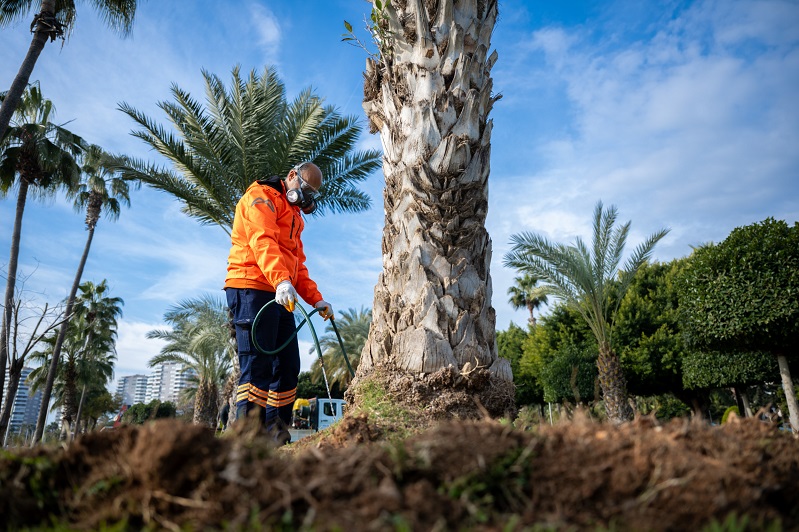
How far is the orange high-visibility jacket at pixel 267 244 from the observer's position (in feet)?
12.7

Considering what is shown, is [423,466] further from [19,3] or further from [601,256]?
[19,3]

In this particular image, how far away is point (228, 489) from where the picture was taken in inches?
45.2

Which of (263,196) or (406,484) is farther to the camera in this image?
(263,196)

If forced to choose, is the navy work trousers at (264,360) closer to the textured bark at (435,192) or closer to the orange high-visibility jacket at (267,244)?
the orange high-visibility jacket at (267,244)

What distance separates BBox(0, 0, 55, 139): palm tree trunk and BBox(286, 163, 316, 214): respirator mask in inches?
375

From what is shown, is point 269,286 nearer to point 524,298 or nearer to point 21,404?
point 524,298

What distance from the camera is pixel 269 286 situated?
13.8 feet

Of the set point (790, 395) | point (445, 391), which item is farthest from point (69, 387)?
point (790, 395)

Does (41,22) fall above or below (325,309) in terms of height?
above

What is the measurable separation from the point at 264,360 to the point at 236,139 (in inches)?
370

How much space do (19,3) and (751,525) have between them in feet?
58.1

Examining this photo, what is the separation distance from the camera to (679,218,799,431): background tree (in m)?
11.9

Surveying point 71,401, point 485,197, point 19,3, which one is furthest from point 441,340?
point 71,401

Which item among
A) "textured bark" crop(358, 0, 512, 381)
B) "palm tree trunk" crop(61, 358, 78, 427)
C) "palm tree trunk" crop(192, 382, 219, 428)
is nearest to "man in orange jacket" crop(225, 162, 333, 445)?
"textured bark" crop(358, 0, 512, 381)
